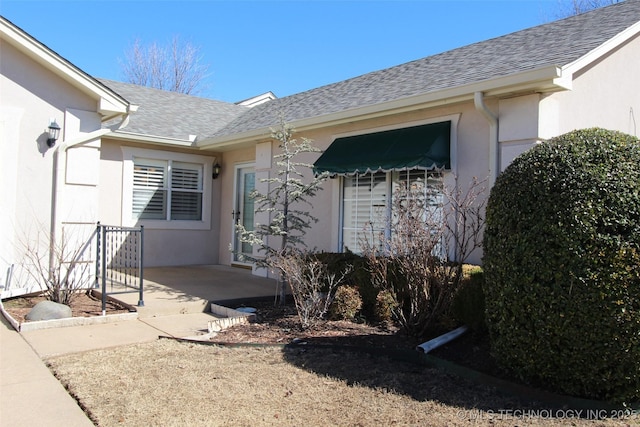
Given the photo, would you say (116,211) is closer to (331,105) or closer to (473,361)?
(331,105)

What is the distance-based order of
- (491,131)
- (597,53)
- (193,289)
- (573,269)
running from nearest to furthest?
1. (573,269)
2. (597,53)
3. (491,131)
4. (193,289)

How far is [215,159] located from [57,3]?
5022 mm

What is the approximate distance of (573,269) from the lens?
3.46 metres

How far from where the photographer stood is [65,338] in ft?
18.0

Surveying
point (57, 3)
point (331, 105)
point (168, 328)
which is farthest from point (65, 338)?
point (57, 3)

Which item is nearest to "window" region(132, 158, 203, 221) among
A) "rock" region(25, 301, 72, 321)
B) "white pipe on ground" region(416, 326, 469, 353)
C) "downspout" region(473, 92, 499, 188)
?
"rock" region(25, 301, 72, 321)

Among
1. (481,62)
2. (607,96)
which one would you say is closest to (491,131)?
(481,62)

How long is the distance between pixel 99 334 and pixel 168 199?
5.88m

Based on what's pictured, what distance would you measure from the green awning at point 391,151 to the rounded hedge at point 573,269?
2.64m

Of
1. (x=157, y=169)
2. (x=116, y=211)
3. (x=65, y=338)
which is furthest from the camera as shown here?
(x=157, y=169)

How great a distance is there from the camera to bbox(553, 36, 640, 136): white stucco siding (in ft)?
20.9

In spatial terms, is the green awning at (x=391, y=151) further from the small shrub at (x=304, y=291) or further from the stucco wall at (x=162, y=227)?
the stucco wall at (x=162, y=227)

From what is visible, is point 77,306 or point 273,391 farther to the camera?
point 77,306

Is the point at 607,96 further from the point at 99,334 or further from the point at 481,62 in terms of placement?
the point at 99,334
